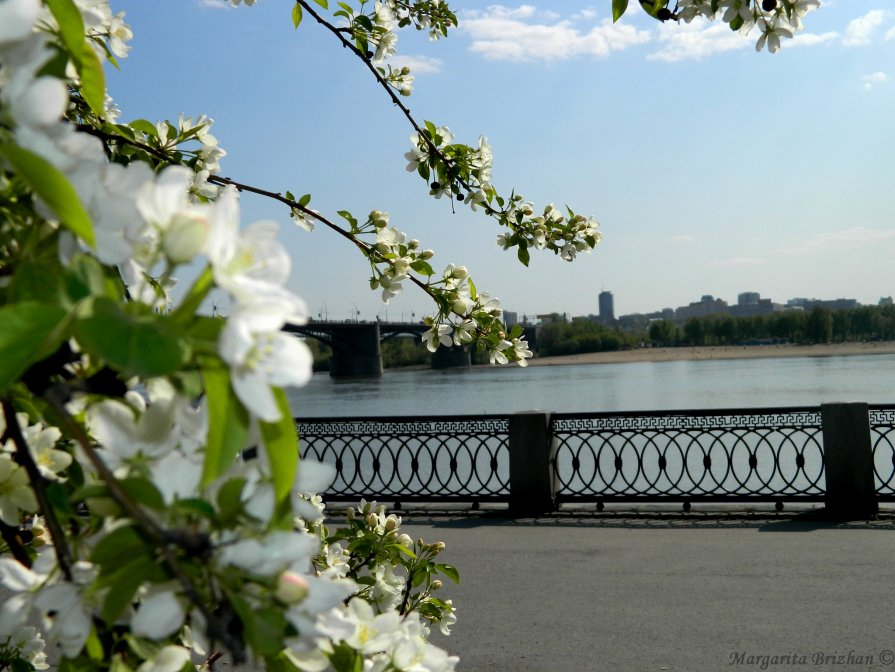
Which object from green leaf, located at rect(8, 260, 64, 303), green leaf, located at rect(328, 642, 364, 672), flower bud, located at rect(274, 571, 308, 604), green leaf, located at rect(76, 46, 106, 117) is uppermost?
green leaf, located at rect(76, 46, 106, 117)

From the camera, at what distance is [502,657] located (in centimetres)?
478

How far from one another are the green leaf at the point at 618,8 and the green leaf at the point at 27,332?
156 cm

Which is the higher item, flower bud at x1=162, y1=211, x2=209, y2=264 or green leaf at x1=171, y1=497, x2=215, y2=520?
flower bud at x1=162, y1=211, x2=209, y2=264

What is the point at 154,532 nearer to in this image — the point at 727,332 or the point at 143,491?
the point at 143,491

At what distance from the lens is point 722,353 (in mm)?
53969

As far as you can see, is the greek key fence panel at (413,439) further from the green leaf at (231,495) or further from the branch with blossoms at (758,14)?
the green leaf at (231,495)

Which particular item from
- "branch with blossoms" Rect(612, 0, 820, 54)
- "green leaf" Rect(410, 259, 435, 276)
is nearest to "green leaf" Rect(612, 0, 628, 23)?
"branch with blossoms" Rect(612, 0, 820, 54)

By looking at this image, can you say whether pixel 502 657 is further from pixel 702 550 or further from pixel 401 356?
pixel 401 356

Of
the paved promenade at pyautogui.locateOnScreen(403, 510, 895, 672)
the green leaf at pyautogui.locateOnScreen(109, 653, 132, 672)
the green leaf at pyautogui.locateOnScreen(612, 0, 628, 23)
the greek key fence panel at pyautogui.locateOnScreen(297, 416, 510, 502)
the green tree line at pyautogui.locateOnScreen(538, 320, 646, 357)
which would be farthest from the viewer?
the green tree line at pyautogui.locateOnScreen(538, 320, 646, 357)

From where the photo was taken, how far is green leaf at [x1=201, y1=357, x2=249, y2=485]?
0.56 metres

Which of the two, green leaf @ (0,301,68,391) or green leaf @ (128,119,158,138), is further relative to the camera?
green leaf @ (128,119,158,138)

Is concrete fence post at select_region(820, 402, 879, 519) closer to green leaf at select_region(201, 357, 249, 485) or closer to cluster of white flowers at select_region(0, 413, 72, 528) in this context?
cluster of white flowers at select_region(0, 413, 72, 528)

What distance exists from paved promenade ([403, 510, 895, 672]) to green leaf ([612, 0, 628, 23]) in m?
3.67

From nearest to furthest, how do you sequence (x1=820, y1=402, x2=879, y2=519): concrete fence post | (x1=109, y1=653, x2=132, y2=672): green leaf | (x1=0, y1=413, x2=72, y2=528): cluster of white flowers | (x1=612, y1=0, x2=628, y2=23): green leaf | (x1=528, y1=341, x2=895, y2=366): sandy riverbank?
(x1=109, y1=653, x2=132, y2=672): green leaf → (x1=0, y1=413, x2=72, y2=528): cluster of white flowers → (x1=612, y1=0, x2=628, y2=23): green leaf → (x1=820, y1=402, x2=879, y2=519): concrete fence post → (x1=528, y1=341, x2=895, y2=366): sandy riverbank
